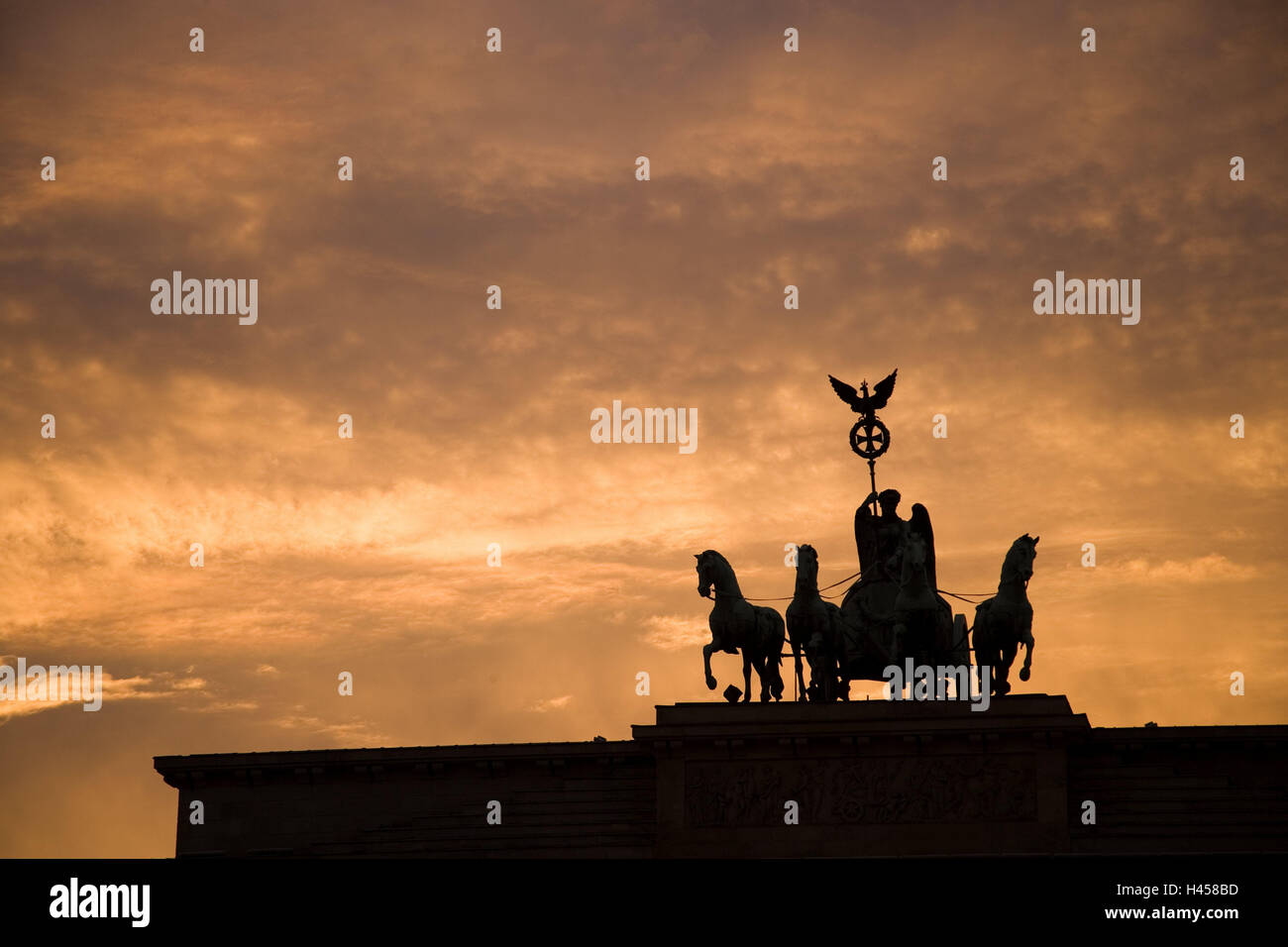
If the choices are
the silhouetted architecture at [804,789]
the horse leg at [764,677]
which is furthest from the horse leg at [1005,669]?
the horse leg at [764,677]

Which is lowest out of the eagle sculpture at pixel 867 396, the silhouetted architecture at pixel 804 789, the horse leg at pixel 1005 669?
the silhouetted architecture at pixel 804 789

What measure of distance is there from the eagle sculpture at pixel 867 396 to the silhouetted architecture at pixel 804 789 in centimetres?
638

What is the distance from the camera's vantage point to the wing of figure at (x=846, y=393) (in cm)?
3681

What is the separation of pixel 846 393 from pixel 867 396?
15.5 inches

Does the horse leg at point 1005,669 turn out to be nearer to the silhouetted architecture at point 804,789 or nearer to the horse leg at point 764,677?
the silhouetted architecture at point 804,789

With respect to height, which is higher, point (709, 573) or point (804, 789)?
point (709, 573)

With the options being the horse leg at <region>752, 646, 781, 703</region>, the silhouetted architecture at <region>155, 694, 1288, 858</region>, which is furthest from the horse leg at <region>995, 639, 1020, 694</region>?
the horse leg at <region>752, 646, 781, 703</region>

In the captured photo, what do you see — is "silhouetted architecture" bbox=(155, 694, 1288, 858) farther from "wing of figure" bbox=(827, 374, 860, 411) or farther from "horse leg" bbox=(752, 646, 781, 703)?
"wing of figure" bbox=(827, 374, 860, 411)

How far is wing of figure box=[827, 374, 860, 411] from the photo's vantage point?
36812 mm

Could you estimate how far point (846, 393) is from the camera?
36.8 meters

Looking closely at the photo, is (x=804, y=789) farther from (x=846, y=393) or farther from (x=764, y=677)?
(x=846, y=393)
